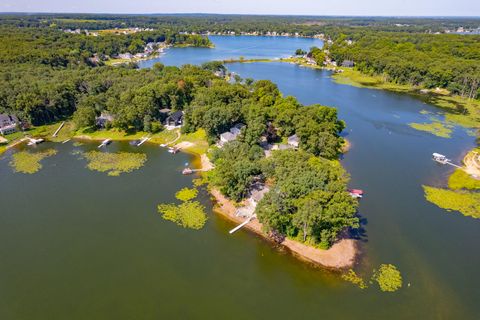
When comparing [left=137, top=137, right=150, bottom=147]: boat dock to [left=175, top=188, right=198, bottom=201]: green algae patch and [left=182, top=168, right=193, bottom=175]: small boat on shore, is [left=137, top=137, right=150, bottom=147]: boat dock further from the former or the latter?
[left=175, top=188, right=198, bottom=201]: green algae patch

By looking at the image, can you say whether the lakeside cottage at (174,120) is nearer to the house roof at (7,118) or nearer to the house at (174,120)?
the house at (174,120)

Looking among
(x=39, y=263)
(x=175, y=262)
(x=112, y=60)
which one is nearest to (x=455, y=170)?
(x=175, y=262)

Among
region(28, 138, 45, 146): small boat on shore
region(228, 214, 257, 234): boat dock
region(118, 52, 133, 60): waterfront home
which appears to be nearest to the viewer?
region(228, 214, 257, 234): boat dock

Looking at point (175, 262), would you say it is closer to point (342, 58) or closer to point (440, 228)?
point (440, 228)

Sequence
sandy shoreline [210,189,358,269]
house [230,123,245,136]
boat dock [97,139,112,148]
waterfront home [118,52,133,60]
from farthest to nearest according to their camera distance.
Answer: waterfront home [118,52,133,60]
boat dock [97,139,112,148]
house [230,123,245,136]
sandy shoreline [210,189,358,269]

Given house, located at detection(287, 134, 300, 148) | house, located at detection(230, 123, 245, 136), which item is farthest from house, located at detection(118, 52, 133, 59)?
house, located at detection(287, 134, 300, 148)

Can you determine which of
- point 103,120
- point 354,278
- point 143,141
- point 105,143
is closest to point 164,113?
point 143,141
